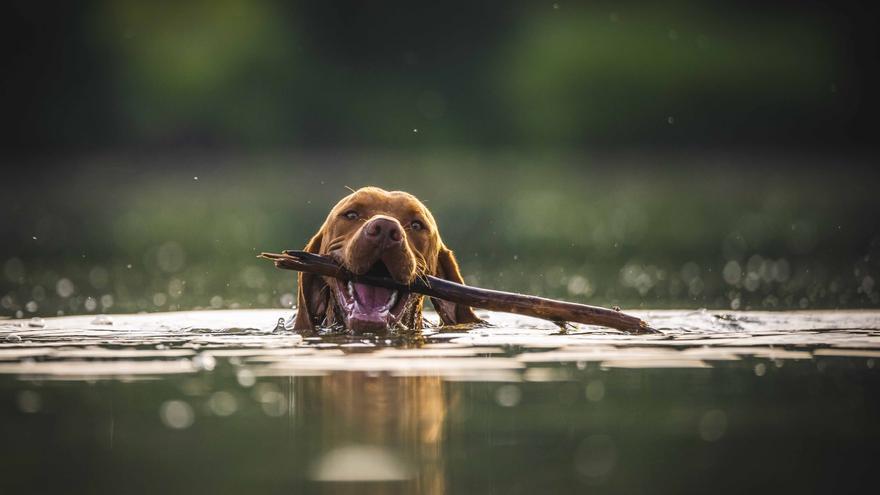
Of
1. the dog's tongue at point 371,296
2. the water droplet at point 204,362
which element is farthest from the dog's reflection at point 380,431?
the dog's tongue at point 371,296

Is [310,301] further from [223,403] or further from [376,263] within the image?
[223,403]

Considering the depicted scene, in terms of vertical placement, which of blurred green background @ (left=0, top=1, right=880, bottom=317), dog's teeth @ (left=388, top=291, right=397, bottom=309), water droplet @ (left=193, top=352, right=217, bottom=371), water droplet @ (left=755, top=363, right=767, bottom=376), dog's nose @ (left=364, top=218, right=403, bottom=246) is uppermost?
blurred green background @ (left=0, top=1, right=880, bottom=317)

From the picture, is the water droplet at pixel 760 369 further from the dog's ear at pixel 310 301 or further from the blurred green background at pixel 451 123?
the blurred green background at pixel 451 123

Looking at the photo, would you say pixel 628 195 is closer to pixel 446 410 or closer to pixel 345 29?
pixel 345 29

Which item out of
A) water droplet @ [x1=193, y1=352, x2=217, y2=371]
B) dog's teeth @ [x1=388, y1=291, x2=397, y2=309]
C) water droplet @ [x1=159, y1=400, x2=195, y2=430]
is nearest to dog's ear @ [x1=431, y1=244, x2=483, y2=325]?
dog's teeth @ [x1=388, y1=291, x2=397, y2=309]

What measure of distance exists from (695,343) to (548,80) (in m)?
27.1

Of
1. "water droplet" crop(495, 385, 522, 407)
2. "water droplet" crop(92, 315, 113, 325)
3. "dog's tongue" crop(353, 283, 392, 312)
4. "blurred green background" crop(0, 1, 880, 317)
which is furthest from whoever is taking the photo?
"blurred green background" crop(0, 1, 880, 317)

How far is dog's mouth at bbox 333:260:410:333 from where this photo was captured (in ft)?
24.7

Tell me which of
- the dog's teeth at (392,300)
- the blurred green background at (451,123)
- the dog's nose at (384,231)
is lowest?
the dog's teeth at (392,300)

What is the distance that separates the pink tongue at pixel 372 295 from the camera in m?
7.70

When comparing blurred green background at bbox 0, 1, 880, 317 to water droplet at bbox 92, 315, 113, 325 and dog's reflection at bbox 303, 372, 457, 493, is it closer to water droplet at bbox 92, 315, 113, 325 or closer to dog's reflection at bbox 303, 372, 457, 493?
water droplet at bbox 92, 315, 113, 325

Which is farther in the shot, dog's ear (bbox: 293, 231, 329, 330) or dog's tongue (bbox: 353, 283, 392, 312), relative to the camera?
dog's ear (bbox: 293, 231, 329, 330)

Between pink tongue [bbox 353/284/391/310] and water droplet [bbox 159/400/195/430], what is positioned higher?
pink tongue [bbox 353/284/391/310]

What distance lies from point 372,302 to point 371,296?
42mm
